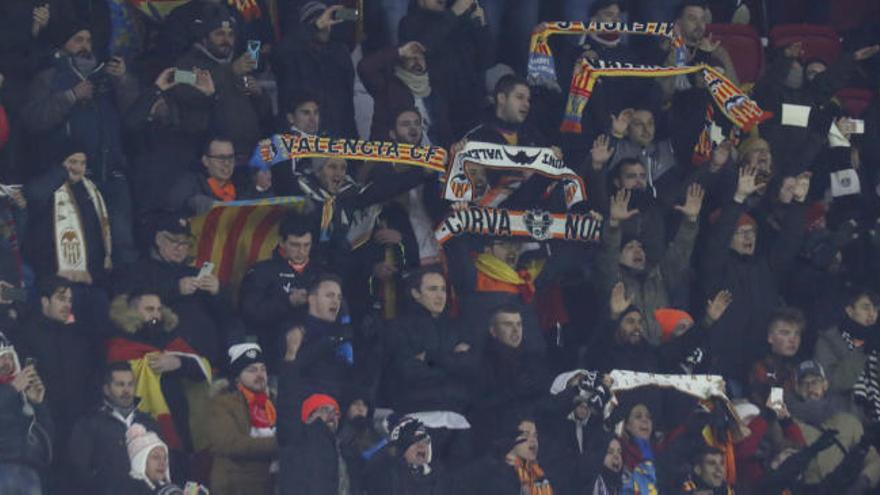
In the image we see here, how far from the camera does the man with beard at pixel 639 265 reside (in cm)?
2455

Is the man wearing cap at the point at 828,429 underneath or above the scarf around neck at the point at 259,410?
underneath

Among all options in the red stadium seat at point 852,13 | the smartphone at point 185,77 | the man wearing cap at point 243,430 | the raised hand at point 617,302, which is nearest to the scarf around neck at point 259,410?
the man wearing cap at point 243,430

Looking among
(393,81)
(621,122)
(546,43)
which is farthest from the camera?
(546,43)

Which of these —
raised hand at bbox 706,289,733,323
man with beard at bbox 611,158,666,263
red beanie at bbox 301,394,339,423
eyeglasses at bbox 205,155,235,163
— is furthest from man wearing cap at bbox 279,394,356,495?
raised hand at bbox 706,289,733,323

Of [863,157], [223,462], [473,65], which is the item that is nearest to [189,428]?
[223,462]

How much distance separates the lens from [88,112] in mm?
23562

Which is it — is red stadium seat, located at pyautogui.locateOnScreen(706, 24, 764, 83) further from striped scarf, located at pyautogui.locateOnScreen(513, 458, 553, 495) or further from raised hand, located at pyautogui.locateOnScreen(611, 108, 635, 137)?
striped scarf, located at pyautogui.locateOnScreen(513, 458, 553, 495)

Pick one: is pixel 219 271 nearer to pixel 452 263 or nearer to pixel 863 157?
pixel 452 263

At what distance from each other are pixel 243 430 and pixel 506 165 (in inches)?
121

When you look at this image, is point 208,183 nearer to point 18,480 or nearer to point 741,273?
point 18,480

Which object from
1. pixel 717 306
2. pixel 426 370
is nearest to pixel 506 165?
pixel 717 306

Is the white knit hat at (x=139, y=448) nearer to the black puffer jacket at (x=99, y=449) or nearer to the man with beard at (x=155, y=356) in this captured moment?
the black puffer jacket at (x=99, y=449)

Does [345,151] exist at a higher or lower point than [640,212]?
higher

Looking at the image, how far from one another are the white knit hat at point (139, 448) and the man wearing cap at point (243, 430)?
613mm
